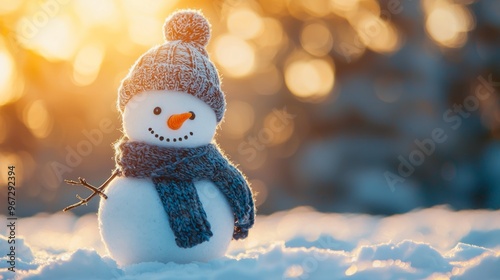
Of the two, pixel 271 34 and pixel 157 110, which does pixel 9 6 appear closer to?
pixel 271 34

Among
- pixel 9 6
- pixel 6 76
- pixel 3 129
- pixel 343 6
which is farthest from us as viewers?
pixel 3 129

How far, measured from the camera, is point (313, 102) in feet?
36.6

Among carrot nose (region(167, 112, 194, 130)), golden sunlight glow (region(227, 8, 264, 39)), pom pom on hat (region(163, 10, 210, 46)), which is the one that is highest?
golden sunlight glow (region(227, 8, 264, 39))

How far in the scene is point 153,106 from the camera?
3.25m

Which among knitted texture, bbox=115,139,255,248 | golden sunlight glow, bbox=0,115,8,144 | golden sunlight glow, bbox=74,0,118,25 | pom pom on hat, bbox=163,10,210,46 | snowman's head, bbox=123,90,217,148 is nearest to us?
knitted texture, bbox=115,139,255,248

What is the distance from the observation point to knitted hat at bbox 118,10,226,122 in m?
3.24

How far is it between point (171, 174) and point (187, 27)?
3.10 ft

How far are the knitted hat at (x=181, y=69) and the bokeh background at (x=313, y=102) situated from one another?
597 cm

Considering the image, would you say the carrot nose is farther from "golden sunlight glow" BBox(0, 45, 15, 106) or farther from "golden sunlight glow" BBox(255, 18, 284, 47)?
"golden sunlight glow" BBox(255, 18, 284, 47)

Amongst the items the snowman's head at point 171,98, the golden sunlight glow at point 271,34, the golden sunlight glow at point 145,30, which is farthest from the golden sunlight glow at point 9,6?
the snowman's head at point 171,98

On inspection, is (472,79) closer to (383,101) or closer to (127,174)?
(383,101)

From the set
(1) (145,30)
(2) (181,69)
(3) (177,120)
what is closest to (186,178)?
(3) (177,120)

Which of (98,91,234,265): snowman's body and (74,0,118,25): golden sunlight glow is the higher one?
(74,0,118,25): golden sunlight glow

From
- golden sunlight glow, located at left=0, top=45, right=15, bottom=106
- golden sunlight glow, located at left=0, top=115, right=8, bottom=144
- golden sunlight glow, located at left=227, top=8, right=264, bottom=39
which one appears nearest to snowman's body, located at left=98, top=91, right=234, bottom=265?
golden sunlight glow, located at left=227, top=8, right=264, bottom=39
